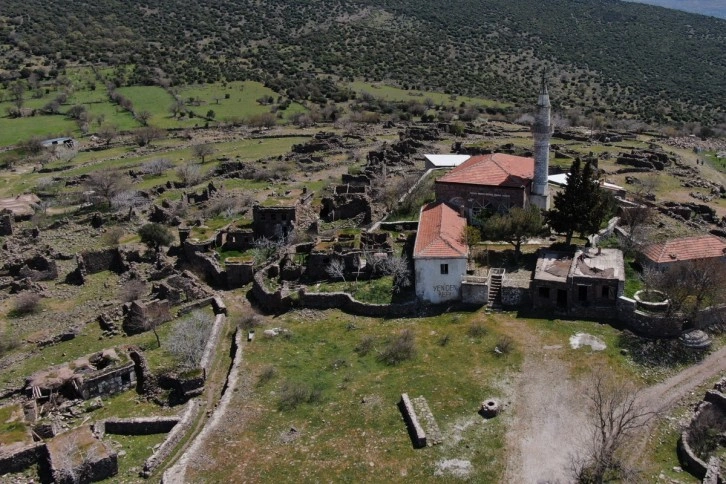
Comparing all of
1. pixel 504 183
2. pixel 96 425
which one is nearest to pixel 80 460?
pixel 96 425

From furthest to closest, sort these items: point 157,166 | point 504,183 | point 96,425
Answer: point 157,166 → point 504,183 → point 96,425

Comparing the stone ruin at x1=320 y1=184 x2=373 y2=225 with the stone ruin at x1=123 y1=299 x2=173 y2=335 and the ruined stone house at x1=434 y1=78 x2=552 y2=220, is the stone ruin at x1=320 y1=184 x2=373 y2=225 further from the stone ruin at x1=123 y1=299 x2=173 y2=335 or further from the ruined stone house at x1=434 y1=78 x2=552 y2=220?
the stone ruin at x1=123 y1=299 x2=173 y2=335

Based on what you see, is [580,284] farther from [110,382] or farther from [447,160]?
[447,160]

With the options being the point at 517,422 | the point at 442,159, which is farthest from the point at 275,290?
the point at 442,159

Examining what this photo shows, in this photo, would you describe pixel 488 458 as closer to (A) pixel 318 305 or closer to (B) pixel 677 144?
(A) pixel 318 305

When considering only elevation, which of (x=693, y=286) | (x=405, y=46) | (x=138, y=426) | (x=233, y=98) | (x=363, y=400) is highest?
(x=405, y=46)

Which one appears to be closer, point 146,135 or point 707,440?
point 707,440

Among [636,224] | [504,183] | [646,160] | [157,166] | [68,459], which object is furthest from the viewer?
[157,166]
